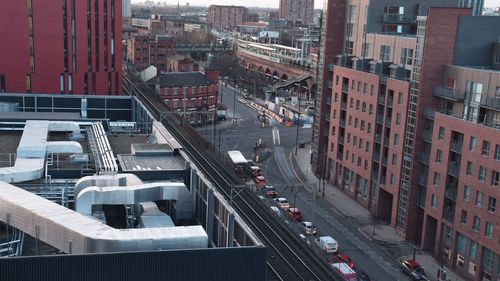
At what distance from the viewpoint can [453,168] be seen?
3822 cm

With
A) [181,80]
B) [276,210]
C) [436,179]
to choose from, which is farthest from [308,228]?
[181,80]

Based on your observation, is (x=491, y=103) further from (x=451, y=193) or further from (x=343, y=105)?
(x=343, y=105)

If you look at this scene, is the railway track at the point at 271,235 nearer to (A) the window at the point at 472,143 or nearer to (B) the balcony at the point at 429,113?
(A) the window at the point at 472,143

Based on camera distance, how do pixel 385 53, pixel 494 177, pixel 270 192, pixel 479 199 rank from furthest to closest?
pixel 270 192
pixel 385 53
pixel 479 199
pixel 494 177

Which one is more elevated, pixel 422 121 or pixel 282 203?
pixel 422 121

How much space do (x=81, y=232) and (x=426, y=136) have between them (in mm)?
28843

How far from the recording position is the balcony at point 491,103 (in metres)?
35.8

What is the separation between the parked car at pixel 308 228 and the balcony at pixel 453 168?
10.5 metres

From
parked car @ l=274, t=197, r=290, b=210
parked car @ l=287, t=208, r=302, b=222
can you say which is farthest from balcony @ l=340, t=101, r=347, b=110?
parked car @ l=287, t=208, r=302, b=222

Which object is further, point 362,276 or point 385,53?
point 385,53

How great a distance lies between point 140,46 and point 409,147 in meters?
78.3

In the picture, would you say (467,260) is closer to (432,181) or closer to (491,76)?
(432,181)

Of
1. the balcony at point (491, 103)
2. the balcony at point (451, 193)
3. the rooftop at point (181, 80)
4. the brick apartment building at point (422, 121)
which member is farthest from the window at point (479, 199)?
the rooftop at point (181, 80)

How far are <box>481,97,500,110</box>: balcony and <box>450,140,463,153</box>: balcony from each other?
2.80m
